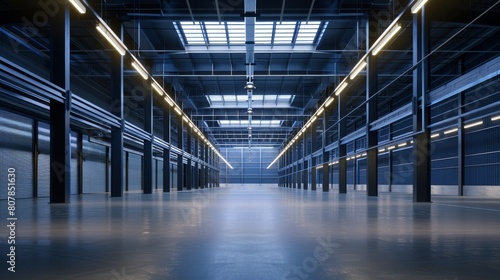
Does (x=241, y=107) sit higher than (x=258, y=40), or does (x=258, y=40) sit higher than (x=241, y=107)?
(x=258, y=40)

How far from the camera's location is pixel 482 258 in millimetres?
5164

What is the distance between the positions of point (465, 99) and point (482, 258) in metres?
33.4

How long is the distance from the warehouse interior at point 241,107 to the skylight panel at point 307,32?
0.14 m

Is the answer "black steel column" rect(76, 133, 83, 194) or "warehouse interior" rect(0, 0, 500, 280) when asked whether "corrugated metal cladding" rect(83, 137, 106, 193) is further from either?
"black steel column" rect(76, 133, 83, 194)

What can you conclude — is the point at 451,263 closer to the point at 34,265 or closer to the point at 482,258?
the point at 482,258

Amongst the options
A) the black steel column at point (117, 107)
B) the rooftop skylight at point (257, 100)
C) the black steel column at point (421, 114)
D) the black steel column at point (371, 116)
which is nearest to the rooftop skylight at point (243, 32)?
the black steel column at point (371, 116)

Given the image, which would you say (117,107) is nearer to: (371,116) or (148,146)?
(148,146)

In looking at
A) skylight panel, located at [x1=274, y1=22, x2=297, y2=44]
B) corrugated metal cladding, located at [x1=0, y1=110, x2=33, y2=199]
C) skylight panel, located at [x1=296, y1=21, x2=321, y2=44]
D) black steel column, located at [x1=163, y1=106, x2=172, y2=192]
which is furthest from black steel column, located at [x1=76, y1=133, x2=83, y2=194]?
skylight panel, located at [x1=296, y1=21, x2=321, y2=44]

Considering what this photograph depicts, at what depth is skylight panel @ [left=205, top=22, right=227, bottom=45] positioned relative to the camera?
2613 cm

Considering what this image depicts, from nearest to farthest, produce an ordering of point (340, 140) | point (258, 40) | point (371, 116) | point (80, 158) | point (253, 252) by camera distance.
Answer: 1. point (253, 252)
2. point (371, 116)
3. point (258, 40)
4. point (340, 140)
5. point (80, 158)

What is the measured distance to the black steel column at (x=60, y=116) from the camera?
1756cm

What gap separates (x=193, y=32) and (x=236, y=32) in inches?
109

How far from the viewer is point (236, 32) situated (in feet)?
89.8

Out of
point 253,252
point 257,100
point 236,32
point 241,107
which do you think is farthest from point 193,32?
point 253,252
